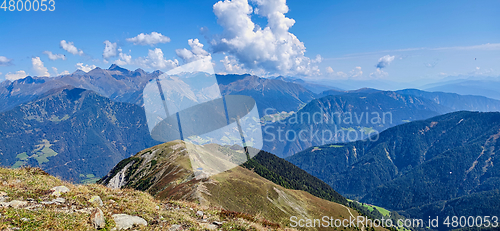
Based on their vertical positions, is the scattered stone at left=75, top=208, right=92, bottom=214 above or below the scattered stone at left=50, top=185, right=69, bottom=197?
below

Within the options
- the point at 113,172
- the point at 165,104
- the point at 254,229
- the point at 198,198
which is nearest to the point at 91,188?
the point at 165,104

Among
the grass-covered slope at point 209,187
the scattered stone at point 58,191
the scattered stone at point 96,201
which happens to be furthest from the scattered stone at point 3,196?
the grass-covered slope at point 209,187

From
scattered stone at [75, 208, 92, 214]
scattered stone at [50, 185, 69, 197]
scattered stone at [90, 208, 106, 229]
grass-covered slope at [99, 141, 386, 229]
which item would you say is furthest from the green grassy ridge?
scattered stone at [90, 208, 106, 229]

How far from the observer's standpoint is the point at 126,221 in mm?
9961

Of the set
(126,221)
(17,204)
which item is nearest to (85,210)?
(126,221)

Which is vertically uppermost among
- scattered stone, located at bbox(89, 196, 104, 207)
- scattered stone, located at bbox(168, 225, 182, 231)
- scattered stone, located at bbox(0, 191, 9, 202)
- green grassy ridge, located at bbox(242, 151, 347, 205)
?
scattered stone, located at bbox(0, 191, 9, 202)

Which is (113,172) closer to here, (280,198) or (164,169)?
(164,169)

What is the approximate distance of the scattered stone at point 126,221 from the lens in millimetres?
9545

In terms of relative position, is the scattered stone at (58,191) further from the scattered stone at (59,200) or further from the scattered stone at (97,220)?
the scattered stone at (97,220)

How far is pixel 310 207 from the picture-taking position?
7875 cm

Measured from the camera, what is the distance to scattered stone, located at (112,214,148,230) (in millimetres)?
9545

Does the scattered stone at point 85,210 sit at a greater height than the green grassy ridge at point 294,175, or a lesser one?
greater

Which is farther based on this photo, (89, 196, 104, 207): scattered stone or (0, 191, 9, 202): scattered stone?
(89, 196, 104, 207): scattered stone

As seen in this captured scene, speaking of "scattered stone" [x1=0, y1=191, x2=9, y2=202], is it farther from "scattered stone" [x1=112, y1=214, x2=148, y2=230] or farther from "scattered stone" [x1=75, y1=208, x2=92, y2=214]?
"scattered stone" [x1=112, y1=214, x2=148, y2=230]
